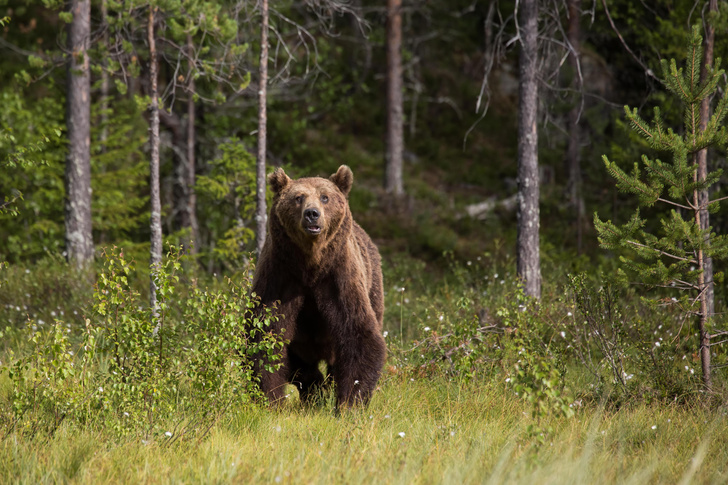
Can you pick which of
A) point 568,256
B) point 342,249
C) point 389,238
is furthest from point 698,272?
point 389,238

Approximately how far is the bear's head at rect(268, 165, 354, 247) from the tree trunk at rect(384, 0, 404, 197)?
10.9 metres

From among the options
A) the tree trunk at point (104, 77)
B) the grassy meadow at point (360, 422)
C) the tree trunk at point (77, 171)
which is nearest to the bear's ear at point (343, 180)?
the grassy meadow at point (360, 422)

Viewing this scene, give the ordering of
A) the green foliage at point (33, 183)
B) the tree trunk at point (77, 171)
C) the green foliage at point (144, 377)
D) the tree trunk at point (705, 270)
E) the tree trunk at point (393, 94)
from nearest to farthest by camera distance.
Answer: the green foliage at point (144, 377) → the tree trunk at point (705, 270) → the tree trunk at point (77, 171) → the green foliage at point (33, 183) → the tree trunk at point (393, 94)

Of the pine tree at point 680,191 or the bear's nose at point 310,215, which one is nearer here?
the bear's nose at point 310,215

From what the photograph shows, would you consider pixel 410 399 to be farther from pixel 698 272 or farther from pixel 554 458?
pixel 698 272

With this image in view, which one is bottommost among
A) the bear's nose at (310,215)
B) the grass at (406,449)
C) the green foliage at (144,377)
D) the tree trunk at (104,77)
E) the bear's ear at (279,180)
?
the grass at (406,449)

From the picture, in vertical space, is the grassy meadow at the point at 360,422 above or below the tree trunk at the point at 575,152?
below

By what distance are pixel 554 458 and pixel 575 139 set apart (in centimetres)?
1261

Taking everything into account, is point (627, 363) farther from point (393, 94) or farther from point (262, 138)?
point (393, 94)

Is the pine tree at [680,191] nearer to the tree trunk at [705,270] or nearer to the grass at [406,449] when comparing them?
the tree trunk at [705,270]

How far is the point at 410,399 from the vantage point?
231 inches

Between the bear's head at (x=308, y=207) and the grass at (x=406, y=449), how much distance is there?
4.68 ft

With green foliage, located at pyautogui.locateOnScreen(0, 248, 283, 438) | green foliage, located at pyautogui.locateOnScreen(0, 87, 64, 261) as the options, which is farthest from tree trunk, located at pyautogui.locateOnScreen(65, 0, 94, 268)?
green foliage, located at pyautogui.locateOnScreen(0, 248, 283, 438)

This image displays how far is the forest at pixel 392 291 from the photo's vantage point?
→ 14.1ft
